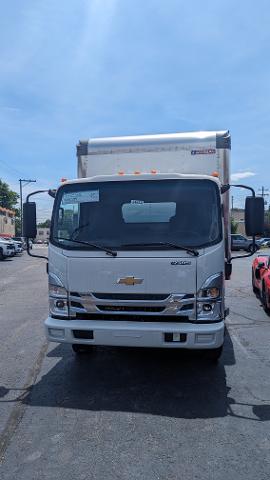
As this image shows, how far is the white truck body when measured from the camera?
4707 mm

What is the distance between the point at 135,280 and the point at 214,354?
174 centimetres

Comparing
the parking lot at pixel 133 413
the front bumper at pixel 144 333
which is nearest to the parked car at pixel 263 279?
the parking lot at pixel 133 413

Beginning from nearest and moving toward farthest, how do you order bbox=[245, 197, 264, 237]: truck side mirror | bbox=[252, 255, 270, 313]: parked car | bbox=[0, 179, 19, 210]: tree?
bbox=[245, 197, 264, 237]: truck side mirror → bbox=[252, 255, 270, 313]: parked car → bbox=[0, 179, 19, 210]: tree

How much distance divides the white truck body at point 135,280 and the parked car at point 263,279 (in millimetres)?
4871

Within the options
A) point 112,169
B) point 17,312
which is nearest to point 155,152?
point 112,169

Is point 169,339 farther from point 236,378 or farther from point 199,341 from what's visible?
point 236,378

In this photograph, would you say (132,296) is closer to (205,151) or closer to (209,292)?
(209,292)

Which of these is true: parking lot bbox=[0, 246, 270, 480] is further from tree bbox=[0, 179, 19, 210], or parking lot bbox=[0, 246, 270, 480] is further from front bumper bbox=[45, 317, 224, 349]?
tree bbox=[0, 179, 19, 210]

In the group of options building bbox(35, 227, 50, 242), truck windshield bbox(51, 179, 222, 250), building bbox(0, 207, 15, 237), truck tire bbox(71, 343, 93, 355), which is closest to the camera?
truck windshield bbox(51, 179, 222, 250)

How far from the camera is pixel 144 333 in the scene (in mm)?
4688

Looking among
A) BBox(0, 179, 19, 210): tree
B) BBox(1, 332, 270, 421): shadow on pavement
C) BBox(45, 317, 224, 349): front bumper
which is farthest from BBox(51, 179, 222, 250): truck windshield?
BBox(0, 179, 19, 210): tree

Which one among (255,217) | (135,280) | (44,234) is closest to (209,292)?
(135,280)

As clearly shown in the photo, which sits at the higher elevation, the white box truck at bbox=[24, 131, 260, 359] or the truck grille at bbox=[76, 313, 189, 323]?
the white box truck at bbox=[24, 131, 260, 359]

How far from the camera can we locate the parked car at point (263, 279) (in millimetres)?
9534
